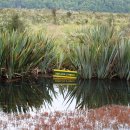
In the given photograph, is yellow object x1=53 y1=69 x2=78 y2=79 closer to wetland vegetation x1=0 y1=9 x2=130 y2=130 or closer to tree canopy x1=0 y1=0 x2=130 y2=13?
wetland vegetation x1=0 y1=9 x2=130 y2=130

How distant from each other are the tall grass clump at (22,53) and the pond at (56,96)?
505mm

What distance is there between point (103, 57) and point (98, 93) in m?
2.31

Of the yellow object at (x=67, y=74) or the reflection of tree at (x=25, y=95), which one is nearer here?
the reflection of tree at (x=25, y=95)

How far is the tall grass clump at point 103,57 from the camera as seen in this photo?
15.8 meters

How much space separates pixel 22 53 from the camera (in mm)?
15234

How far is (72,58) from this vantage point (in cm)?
1656

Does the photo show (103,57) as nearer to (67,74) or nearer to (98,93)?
(67,74)

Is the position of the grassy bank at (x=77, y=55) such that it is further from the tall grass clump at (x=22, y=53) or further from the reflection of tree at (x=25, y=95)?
the reflection of tree at (x=25, y=95)

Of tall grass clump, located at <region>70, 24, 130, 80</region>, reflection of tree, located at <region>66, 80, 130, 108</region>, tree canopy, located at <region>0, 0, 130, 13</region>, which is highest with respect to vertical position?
tall grass clump, located at <region>70, 24, 130, 80</region>

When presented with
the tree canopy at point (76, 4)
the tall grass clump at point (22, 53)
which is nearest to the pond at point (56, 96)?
the tall grass clump at point (22, 53)

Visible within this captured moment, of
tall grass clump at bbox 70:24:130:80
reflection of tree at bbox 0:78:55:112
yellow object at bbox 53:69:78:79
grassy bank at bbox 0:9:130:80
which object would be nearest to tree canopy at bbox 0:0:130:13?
grassy bank at bbox 0:9:130:80

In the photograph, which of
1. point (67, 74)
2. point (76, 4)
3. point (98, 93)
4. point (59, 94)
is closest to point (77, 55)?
point (67, 74)

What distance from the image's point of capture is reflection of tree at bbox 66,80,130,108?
41.1ft

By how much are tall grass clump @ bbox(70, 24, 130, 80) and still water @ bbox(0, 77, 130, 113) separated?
0.44 meters
